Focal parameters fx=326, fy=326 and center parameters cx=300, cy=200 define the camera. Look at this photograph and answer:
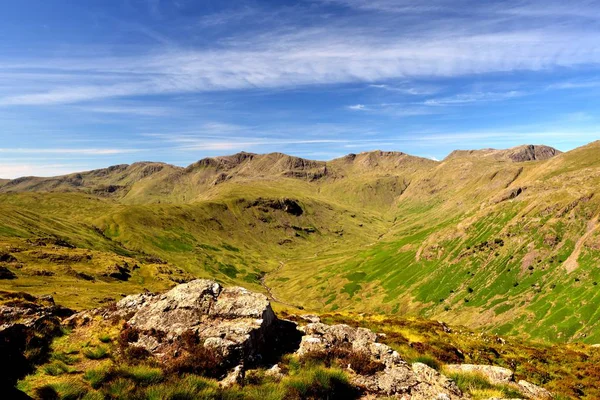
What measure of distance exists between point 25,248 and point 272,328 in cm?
20933

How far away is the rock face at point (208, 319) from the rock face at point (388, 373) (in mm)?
3290

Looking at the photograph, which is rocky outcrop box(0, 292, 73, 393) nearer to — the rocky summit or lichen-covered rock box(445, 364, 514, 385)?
the rocky summit

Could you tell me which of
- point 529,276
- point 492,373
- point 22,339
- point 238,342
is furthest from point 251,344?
point 529,276

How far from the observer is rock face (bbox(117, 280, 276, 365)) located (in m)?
17.9

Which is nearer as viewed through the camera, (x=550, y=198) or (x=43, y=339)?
(x=43, y=339)

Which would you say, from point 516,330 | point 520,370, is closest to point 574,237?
point 516,330

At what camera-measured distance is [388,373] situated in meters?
17.3

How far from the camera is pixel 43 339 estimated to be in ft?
61.2

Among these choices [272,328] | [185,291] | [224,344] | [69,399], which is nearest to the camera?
[69,399]

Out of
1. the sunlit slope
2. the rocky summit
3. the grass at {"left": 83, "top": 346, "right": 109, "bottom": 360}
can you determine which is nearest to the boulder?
the rocky summit

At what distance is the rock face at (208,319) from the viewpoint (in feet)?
58.8

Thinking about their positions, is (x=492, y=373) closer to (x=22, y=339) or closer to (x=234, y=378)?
(x=234, y=378)

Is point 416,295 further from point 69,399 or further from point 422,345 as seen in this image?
point 69,399

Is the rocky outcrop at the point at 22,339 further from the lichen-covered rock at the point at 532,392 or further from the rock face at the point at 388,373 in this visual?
the lichen-covered rock at the point at 532,392
